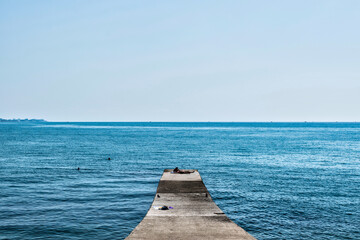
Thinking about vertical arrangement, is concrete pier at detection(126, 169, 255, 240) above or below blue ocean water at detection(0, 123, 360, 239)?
above

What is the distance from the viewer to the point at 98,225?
2764 cm

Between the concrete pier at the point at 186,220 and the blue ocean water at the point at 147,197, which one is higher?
the concrete pier at the point at 186,220

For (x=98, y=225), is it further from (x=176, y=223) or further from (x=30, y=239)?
(x=176, y=223)

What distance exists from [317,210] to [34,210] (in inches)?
1094

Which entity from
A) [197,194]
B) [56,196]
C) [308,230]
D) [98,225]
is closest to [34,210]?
[56,196]

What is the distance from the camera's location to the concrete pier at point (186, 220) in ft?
64.8

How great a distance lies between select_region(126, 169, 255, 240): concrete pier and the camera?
1975 cm

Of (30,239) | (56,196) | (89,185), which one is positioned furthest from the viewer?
(89,185)

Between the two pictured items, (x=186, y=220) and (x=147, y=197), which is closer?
(x=186, y=220)

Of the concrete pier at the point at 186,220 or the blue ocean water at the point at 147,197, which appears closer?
the concrete pier at the point at 186,220

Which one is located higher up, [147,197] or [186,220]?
[186,220]

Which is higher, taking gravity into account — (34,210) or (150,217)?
(150,217)

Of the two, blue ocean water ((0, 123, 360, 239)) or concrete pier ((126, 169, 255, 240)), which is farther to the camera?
blue ocean water ((0, 123, 360, 239))

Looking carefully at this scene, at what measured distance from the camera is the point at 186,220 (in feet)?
74.3
